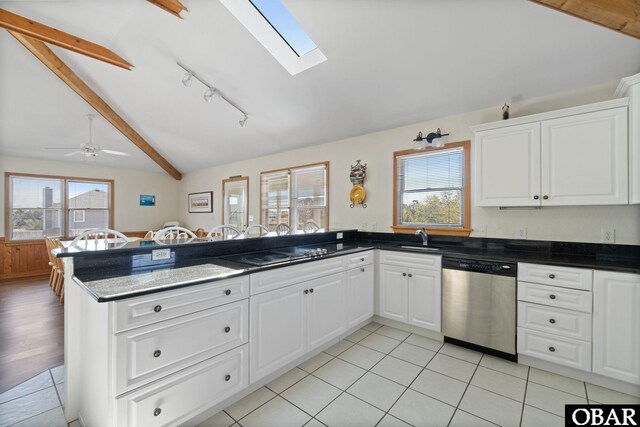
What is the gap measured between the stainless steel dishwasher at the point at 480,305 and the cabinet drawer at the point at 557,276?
0.08 metres

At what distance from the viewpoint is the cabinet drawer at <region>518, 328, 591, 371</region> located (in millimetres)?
2076

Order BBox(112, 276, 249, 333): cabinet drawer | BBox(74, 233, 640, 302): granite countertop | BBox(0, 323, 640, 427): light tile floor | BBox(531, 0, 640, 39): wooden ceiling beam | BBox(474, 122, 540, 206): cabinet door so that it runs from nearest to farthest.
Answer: BBox(112, 276, 249, 333): cabinet drawer
BBox(74, 233, 640, 302): granite countertop
BBox(531, 0, 640, 39): wooden ceiling beam
BBox(0, 323, 640, 427): light tile floor
BBox(474, 122, 540, 206): cabinet door

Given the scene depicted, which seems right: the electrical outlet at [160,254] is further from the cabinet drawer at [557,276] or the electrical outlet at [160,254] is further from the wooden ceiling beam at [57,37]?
the wooden ceiling beam at [57,37]

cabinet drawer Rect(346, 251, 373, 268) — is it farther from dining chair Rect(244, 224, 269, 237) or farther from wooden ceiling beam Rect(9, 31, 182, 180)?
wooden ceiling beam Rect(9, 31, 182, 180)

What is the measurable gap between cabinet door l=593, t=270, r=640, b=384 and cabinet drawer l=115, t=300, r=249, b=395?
8.51 ft

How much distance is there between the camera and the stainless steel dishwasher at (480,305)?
7.81 ft

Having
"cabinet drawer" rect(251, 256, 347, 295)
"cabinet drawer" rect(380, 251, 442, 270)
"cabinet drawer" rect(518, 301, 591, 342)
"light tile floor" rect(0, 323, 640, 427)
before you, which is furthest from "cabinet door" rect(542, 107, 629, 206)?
"cabinet drawer" rect(251, 256, 347, 295)

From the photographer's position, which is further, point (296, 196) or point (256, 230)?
point (256, 230)

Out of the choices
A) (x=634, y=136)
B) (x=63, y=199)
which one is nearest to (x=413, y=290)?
(x=634, y=136)

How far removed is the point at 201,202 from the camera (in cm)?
709

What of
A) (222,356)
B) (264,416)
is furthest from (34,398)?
(264,416)

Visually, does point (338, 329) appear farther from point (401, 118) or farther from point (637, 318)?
point (401, 118)

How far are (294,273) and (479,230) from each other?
2.19 m

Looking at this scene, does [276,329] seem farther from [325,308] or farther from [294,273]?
[325,308]
